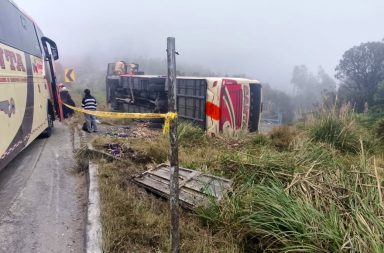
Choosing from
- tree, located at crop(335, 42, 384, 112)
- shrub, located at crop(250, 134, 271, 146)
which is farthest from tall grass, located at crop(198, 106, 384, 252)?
tree, located at crop(335, 42, 384, 112)

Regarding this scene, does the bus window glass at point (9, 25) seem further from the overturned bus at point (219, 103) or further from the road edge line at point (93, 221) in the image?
the overturned bus at point (219, 103)

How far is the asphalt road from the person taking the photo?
3627mm

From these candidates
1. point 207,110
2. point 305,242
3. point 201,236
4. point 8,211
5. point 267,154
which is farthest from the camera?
point 207,110

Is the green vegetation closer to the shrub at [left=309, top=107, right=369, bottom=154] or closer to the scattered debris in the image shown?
the scattered debris

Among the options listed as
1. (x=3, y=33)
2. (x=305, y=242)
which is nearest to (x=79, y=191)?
(x=3, y=33)

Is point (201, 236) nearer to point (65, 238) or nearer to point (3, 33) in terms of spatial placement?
point (65, 238)

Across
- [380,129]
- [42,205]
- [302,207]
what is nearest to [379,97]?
[380,129]

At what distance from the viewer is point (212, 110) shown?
9.38 metres

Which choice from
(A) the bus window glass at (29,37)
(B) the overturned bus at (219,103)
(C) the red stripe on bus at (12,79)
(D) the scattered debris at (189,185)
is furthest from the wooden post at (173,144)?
(B) the overturned bus at (219,103)

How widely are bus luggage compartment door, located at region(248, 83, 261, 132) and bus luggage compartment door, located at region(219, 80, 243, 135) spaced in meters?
0.53

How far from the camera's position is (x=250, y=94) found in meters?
9.87

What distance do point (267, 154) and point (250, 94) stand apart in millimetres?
5341

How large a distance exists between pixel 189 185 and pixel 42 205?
1.91m

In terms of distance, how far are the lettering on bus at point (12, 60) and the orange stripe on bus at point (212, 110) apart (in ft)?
15.4
